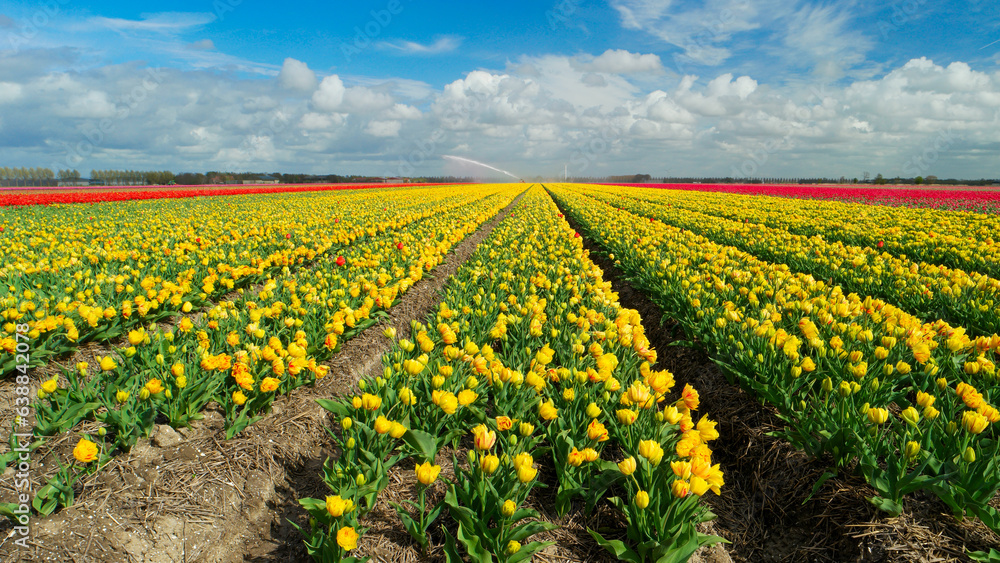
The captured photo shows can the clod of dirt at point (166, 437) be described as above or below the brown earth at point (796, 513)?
above

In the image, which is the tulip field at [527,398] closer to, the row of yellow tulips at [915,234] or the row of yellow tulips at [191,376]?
the row of yellow tulips at [191,376]

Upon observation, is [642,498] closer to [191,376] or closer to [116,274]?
[191,376]

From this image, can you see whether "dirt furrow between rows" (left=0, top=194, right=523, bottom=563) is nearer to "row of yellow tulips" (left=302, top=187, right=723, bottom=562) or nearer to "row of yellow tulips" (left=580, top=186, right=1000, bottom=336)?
"row of yellow tulips" (left=302, top=187, right=723, bottom=562)

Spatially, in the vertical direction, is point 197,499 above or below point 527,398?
below

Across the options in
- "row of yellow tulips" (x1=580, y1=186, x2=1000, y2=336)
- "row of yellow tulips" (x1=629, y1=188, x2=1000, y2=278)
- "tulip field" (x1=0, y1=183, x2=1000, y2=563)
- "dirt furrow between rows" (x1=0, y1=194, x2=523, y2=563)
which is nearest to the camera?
"tulip field" (x1=0, y1=183, x2=1000, y2=563)

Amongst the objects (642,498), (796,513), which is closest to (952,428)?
(796,513)

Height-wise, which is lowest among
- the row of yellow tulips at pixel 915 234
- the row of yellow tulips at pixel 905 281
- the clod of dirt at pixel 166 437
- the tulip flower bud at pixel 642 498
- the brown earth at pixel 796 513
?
the brown earth at pixel 796 513

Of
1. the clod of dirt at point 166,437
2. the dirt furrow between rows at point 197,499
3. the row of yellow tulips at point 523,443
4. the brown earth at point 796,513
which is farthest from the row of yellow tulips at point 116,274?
the brown earth at point 796,513

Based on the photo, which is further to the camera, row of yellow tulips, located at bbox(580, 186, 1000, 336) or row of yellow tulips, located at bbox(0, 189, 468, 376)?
row of yellow tulips, located at bbox(580, 186, 1000, 336)

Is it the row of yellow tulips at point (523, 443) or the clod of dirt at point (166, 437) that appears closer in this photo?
the row of yellow tulips at point (523, 443)

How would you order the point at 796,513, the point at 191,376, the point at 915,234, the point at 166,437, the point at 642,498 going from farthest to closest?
the point at 915,234, the point at 191,376, the point at 166,437, the point at 796,513, the point at 642,498

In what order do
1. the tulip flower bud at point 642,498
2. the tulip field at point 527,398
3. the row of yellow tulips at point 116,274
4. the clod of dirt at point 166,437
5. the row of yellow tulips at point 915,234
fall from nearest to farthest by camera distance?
the tulip flower bud at point 642,498 → the tulip field at point 527,398 → the clod of dirt at point 166,437 → the row of yellow tulips at point 116,274 → the row of yellow tulips at point 915,234

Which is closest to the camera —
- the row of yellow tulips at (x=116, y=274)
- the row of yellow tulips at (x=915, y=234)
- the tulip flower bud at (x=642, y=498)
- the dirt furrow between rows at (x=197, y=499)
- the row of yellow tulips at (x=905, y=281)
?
the tulip flower bud at (x=642, y=498)

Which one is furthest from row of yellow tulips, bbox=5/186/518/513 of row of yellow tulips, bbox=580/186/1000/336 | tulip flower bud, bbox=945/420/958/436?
row of yellow tulips, bbox=580/186/1000/336
